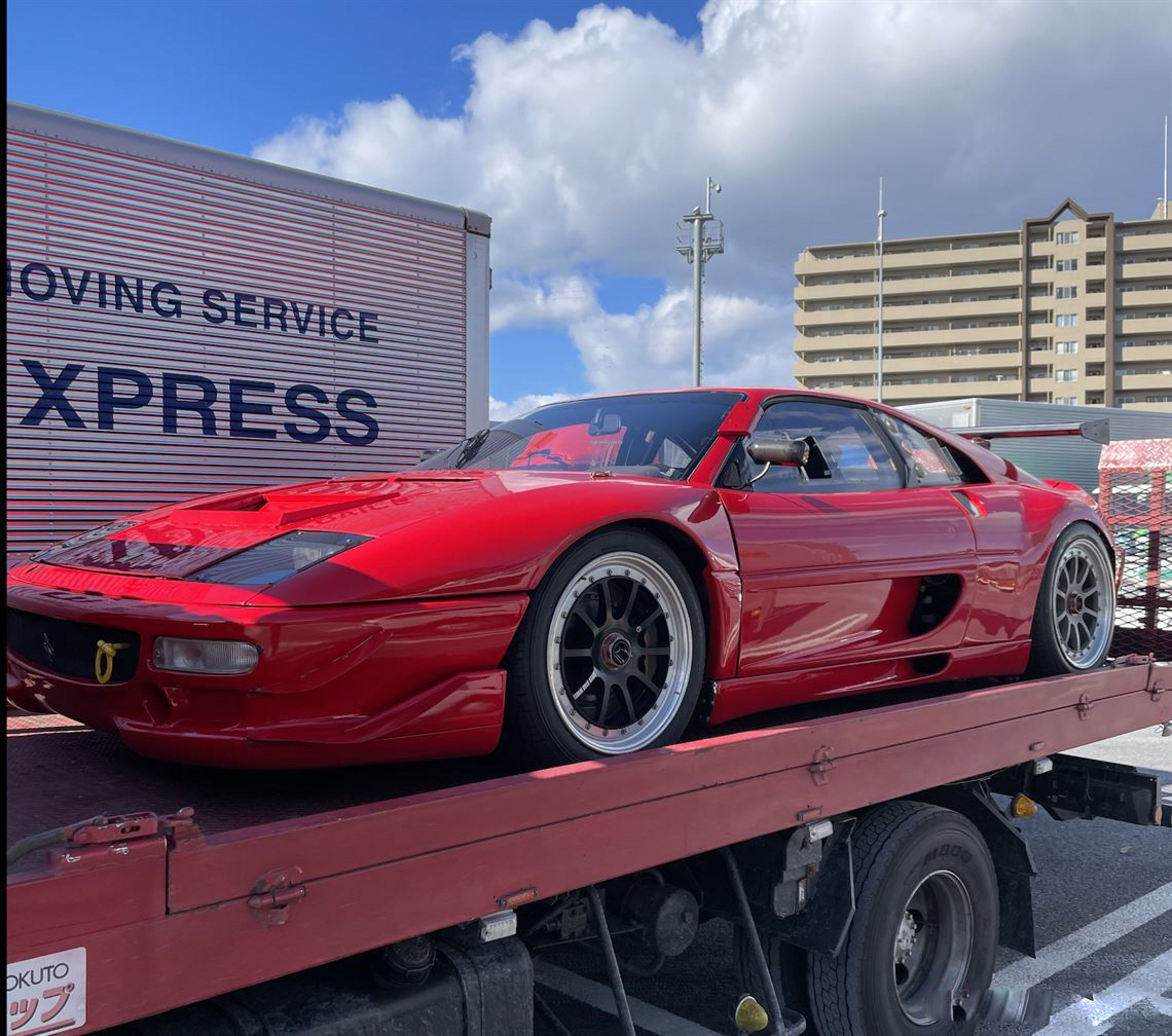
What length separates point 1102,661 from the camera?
448 centimetres

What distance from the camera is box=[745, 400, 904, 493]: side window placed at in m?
3.48

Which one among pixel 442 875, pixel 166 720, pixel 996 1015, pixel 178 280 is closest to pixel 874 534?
pixel 996 1015

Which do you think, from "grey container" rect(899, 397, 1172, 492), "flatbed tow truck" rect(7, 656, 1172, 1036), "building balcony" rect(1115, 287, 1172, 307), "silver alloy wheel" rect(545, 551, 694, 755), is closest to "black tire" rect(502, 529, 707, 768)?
"silver alloy wheel" rect(545, 551, 694, 755)

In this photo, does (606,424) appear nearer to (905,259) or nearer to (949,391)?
(949,391)

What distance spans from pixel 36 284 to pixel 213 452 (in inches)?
36.5

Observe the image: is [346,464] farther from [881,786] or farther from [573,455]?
[881,786]

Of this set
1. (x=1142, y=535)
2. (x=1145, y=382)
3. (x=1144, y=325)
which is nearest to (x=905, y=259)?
(x=1144, y=325)

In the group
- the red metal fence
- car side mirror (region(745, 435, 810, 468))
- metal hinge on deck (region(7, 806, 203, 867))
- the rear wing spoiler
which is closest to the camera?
metal hinge on deck (region(7, 806, 203, 867))

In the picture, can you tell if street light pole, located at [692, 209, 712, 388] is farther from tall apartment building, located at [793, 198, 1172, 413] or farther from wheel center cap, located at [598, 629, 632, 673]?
tall apartment building, located at [793, 198, 1172, 413]

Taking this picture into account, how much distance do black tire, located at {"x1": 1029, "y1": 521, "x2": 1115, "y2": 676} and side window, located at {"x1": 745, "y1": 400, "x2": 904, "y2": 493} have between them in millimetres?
831

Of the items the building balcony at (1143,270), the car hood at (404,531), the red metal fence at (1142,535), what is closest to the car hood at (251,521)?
the car hood at (404,531)

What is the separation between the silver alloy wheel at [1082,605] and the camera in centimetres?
428

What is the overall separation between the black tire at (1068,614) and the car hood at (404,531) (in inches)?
72.9

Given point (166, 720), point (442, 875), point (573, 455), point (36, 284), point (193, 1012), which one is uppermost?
point (36, 284)
